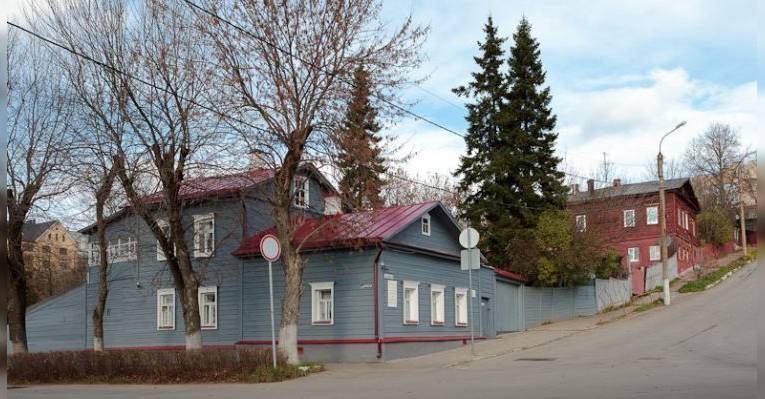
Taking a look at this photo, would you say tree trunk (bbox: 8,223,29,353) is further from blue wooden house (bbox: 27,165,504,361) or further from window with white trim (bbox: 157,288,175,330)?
window with white trim (bbox: 157,288,175,330)

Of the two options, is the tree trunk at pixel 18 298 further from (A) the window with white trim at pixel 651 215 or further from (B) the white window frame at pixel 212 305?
(A) the window with white trim at pixel 651 215

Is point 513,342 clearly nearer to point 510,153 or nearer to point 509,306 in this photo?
point 509,306

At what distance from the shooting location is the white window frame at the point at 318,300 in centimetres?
2569

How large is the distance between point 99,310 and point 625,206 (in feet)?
132

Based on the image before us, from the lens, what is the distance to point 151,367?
18.7 meters

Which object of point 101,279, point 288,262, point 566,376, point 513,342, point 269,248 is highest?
point 269,248

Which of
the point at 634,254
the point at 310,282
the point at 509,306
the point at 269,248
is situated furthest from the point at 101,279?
the point at 634,254

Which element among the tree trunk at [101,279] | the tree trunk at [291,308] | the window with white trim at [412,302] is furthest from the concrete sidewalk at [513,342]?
the tree trunk at [101,279]

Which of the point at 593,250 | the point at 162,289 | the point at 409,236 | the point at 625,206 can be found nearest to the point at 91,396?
the point at 409,236

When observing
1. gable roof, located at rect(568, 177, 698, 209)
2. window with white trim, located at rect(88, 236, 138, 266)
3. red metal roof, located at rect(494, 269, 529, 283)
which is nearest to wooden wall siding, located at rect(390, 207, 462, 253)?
red metal roof, located at rect(494, 269, 529, 283)

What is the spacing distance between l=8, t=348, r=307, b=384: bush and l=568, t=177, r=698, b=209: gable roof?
35.9m

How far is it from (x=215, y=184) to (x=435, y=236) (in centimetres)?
939

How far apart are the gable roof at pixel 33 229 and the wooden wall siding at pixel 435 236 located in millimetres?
12493

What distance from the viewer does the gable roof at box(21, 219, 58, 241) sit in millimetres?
25750
